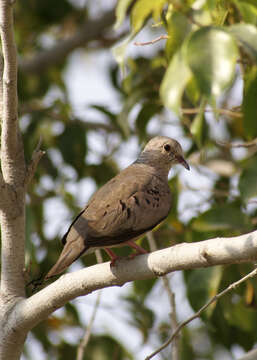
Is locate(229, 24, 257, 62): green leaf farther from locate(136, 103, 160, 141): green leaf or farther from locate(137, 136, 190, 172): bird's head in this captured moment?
locate(136, 103, 160, 141): green leaf

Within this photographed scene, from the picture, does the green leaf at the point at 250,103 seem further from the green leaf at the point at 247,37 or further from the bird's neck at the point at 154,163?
the bird's neck at the point at 154,163

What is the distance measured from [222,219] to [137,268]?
49.3 inches

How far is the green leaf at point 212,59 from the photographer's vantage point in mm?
2543

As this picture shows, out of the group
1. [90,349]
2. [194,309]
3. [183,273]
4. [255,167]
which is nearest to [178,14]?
[255,167]

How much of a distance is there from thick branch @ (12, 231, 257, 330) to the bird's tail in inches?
5.2

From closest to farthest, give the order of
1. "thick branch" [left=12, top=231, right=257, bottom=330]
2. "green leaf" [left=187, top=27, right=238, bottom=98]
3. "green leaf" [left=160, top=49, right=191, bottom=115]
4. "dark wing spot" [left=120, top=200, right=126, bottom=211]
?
"green leaf" [left=187, top=27, right=238, bottom=98] < "thick branch" [left=12, top=231, right=257, bottom=330] < "green leaf" [left=160, top=49, right=191, bottom=115] < "dark wing spot" [left=120, top=200, right=126, bottom=211]

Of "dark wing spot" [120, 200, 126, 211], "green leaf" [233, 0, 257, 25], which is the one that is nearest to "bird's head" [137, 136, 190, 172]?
"dark wing spot" [120, 200, 126, 211]

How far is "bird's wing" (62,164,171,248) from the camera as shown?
12.1 feet

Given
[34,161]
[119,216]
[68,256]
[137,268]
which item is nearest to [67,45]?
[119,216]

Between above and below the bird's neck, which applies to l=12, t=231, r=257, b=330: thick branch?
above

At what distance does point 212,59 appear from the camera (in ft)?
8.46

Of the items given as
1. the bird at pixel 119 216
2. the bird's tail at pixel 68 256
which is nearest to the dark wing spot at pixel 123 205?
the bird at pixel 119 216

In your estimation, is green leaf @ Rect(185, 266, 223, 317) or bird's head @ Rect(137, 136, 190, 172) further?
bird's head @ Rect(137, 136, 190, 172)

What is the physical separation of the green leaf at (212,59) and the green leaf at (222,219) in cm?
178
